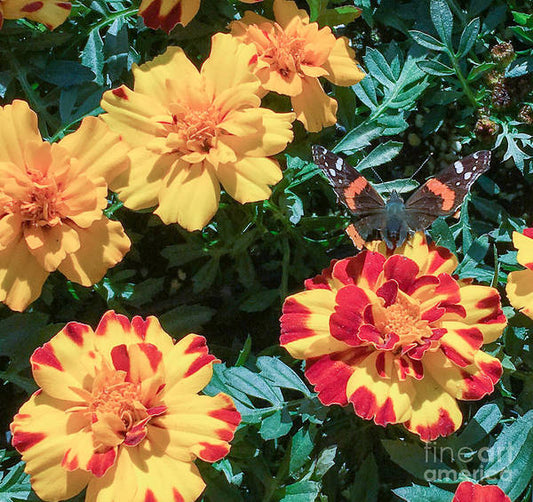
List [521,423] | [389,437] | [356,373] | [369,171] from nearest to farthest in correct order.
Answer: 1. [356,373]
2. [521,423]
3. [389,437]
4. [369,171]

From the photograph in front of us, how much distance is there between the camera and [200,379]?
1038 mm

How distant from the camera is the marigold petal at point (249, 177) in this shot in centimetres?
112

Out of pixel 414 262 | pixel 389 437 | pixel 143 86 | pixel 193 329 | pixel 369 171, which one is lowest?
pixel 389 437

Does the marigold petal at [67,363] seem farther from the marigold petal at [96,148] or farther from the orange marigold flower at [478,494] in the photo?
the orange marigold flower at [478,494]

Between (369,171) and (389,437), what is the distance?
0.54 meters

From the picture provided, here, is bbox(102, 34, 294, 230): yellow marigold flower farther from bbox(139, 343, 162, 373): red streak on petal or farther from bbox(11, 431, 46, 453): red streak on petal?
bbox(11, 431, 46, 453): red streak on petal

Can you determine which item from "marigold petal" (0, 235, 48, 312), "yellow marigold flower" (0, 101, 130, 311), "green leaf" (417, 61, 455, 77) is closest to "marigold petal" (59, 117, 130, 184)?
"yellow marigold flower" (0, 101, 130, 311)

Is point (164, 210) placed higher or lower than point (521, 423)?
higher

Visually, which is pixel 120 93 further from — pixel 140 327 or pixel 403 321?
pixel 403 321

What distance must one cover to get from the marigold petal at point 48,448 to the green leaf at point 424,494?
437 millimetres

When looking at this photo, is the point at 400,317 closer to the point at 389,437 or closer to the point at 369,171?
the point at 389,437

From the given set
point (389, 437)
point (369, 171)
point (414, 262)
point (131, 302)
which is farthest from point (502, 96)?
point (131, 302)

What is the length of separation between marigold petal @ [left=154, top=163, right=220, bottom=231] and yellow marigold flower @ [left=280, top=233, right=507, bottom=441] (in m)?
0.18

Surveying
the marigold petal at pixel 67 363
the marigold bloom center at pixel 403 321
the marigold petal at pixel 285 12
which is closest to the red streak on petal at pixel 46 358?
the marigold petal at pixel 67 363
